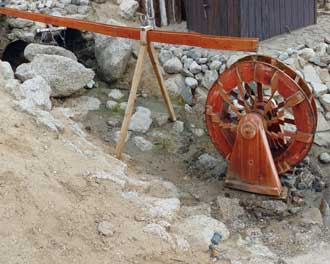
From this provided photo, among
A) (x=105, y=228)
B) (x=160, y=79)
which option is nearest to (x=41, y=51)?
(x=160, y=79)

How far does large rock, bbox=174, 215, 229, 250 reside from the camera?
5.04 metres

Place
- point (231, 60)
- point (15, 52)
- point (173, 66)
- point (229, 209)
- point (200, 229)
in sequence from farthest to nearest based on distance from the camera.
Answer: point (15, 52) → point (173, 66) → point (231, 60) → point (229, 209) → point (200, 229)

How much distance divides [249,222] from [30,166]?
6.99 ft

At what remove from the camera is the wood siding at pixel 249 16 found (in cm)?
788

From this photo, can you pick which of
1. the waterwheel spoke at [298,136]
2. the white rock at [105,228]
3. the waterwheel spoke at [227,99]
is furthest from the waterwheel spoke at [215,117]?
the white rock at [105,228]

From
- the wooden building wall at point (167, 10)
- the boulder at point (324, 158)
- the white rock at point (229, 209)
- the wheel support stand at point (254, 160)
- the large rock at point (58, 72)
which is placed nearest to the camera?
the white rock at point (229, 209)

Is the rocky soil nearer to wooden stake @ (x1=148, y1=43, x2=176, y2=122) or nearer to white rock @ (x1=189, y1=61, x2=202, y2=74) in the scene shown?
white rock @ (x1=189, y1=61, x2=202, y2=74)

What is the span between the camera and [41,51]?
7.63m

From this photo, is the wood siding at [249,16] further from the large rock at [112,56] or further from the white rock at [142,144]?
the white rock at [142,144]

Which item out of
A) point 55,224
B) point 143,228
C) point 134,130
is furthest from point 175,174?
point 55,224

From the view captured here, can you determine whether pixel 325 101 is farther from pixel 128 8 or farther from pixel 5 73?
pixel 5 73

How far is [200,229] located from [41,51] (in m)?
3.66

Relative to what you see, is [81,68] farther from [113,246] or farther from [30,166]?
[113,246]

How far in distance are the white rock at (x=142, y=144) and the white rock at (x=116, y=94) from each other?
0.88 m
